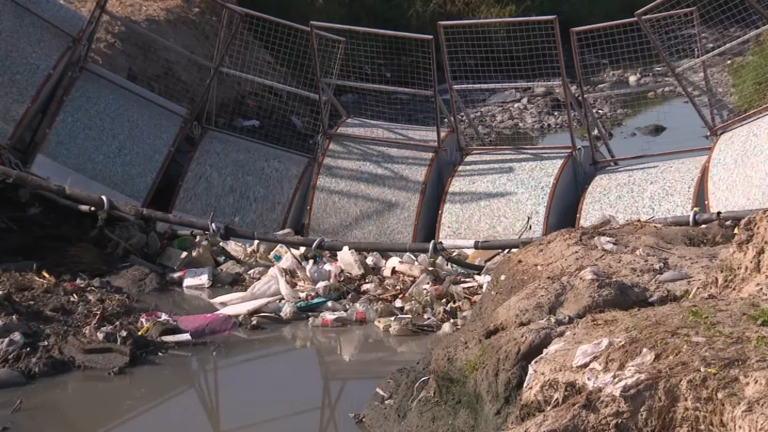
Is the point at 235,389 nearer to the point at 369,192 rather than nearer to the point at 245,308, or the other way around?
the point at 245,308

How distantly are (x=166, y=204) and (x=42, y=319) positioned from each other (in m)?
2.83

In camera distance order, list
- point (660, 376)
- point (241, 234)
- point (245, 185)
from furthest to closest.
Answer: point (245, 185)
point (241, 234)
point (660, 376)

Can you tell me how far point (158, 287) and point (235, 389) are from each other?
7.29 ft

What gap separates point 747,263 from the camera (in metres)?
4.59

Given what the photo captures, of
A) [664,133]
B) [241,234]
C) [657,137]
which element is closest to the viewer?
[241,234]

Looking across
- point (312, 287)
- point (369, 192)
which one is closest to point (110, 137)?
point (369, 192)

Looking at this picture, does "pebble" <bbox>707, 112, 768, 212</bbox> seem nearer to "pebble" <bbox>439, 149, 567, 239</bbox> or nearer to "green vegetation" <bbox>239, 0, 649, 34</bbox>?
"pebble" <bbox>439, 149, 567, 239</bbox>

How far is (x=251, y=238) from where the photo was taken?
850 centimetres

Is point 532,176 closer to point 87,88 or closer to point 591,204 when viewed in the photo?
point 591,204

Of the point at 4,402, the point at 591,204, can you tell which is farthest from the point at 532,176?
the point at 4,402

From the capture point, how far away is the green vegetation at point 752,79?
30.1 ft

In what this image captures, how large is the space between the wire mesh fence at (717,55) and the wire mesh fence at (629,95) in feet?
0.44

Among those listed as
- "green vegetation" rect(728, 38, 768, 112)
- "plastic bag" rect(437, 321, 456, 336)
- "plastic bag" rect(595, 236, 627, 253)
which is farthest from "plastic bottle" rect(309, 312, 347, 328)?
"green vegetation" rect(728, 38, 768, 112)

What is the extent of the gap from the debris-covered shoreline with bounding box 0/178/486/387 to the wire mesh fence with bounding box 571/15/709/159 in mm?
2393
